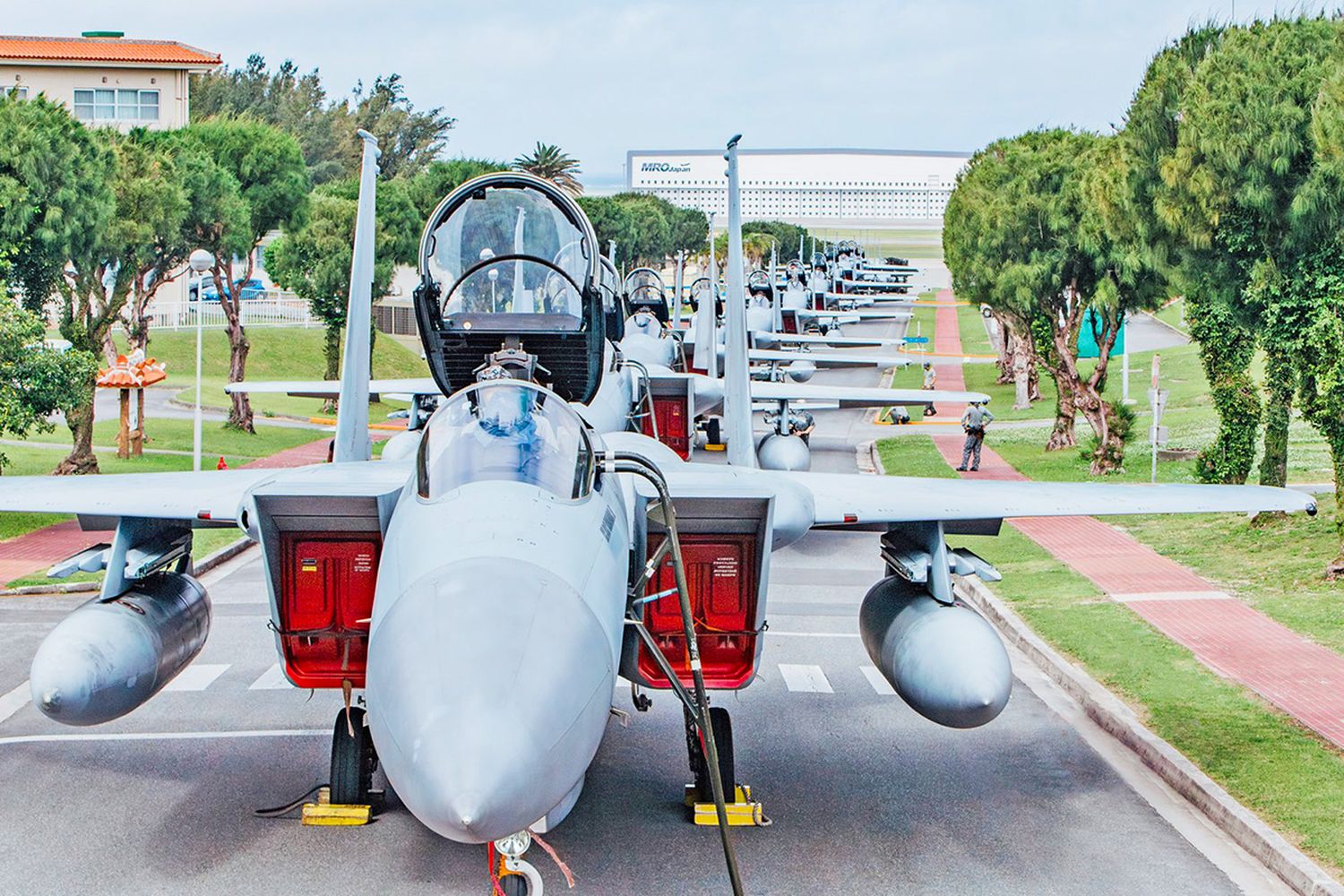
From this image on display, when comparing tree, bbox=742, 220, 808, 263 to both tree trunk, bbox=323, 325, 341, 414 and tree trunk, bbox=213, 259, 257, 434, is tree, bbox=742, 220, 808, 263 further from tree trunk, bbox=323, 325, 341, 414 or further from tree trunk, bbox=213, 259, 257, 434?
tree trunk, bbox=213, 259, 257, 434

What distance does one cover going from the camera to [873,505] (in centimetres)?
1163

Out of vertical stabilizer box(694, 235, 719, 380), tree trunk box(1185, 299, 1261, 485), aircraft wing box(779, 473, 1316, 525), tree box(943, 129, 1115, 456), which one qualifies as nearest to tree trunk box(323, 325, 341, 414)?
vertical stabilizer box(694, 235, 719, 380)

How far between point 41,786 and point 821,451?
2779cm

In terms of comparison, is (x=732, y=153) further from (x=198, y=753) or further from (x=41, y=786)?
(x=41, y=786)

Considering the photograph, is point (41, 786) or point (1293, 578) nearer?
point (41, 786)

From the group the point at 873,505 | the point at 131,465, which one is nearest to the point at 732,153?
the point at 873,505

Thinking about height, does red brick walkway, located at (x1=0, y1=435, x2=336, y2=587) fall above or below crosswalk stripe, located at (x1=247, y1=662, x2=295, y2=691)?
above

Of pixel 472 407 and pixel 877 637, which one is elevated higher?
pixel 472 407

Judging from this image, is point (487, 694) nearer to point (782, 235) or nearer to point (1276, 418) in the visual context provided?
point (1276, 418)

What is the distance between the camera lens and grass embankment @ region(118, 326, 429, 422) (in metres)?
50.4

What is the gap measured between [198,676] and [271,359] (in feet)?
138

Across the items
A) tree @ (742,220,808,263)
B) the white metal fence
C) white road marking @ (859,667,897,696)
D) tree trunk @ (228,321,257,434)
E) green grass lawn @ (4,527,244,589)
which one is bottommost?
white road marking @ (859,667,897,696)

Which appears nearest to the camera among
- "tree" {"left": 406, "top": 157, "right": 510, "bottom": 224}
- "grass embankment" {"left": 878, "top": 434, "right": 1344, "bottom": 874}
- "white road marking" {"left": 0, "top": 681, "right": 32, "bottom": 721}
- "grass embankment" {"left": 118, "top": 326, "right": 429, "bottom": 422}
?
"grass embankment" {"left": 878, "top": 434, "right": 1344, "bottom": 874}

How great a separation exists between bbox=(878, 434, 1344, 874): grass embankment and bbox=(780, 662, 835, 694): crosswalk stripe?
107 inches
